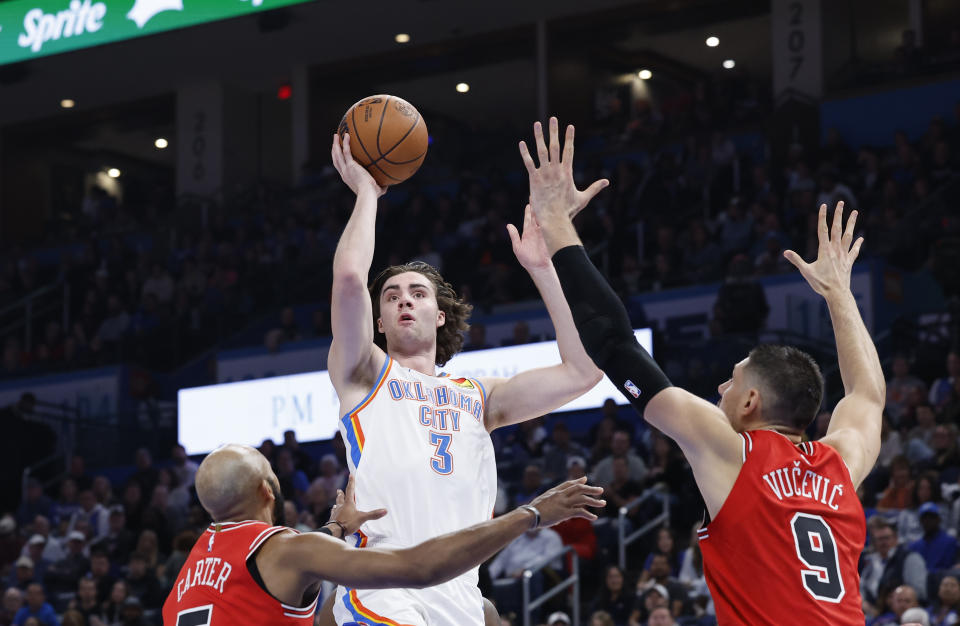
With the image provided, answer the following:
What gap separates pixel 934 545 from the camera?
429 inches

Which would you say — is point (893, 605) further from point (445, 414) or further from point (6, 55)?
point (6, 55)

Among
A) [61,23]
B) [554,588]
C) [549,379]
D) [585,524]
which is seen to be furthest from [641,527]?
[61,23]

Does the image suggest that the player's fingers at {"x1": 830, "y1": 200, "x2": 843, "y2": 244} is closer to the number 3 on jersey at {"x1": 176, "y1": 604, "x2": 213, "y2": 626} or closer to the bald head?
the bald head

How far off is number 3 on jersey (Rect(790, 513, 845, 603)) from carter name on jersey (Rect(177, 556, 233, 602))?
1881 mm

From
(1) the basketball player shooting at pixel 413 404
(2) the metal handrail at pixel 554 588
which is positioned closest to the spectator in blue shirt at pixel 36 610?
(2) the metal handrail at pixel 554 588

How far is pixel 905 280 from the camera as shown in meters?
16.3

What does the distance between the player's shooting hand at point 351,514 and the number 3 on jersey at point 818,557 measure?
151cm

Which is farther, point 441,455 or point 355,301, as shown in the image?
point 441,455

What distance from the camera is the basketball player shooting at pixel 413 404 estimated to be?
478cm

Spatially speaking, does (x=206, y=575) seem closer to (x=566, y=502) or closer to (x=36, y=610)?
(x=566, y=502)

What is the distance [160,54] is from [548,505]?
877 inches

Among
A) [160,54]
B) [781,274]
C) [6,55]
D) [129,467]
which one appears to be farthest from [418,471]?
[160,54]

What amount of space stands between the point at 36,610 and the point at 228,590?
37.4ft

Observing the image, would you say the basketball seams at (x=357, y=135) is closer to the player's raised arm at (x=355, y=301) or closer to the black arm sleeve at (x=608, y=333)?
the player's raised arm at (x=355, y=301)
